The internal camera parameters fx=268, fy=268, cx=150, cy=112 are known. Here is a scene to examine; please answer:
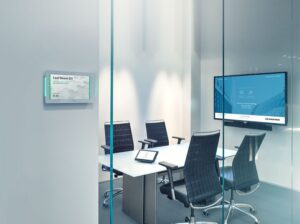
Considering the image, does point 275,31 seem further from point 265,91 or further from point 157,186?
point 157,186

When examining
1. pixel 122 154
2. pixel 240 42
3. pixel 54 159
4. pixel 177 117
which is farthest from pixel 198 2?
pixel 54 159

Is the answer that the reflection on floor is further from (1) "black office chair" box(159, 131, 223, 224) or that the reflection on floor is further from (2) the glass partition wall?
(1) "black office chair" box(159, 131, 223, 224)

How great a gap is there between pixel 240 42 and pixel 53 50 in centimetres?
298

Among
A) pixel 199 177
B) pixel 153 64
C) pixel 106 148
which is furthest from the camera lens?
pixel 153 64

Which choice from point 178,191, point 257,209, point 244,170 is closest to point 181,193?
point 178,191

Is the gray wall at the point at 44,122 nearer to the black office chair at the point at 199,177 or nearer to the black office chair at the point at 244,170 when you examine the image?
the black office chair at the point at 199,177

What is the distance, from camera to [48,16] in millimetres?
1302

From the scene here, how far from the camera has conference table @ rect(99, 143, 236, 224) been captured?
2623mm

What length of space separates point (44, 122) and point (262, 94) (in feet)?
10.7

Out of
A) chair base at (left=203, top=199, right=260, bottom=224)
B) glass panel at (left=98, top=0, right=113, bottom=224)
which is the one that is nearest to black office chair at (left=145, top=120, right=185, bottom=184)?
glass panel at (left=98, top=0, right=113, bottom=224)

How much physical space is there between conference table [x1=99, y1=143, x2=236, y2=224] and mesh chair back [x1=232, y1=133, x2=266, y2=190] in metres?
0.20

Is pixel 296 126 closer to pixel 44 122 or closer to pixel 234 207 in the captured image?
pixel 234 207

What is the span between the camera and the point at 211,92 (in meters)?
4.29

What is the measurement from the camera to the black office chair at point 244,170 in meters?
2.79
